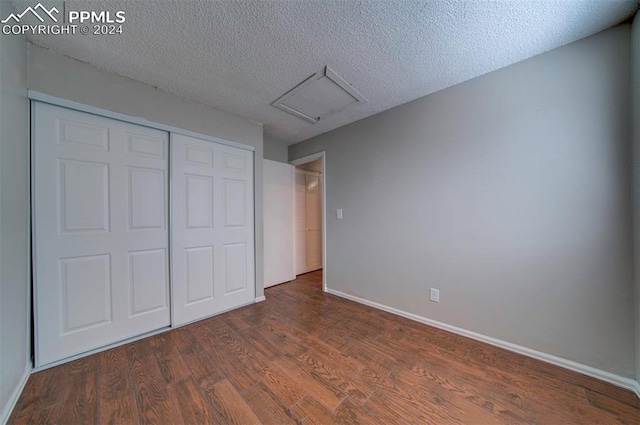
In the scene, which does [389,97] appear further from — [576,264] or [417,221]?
[576,264]

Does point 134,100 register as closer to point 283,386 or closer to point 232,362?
point 232,362

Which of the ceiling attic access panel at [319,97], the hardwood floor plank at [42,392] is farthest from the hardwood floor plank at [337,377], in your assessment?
the ceiling attic access panel at [319,97]

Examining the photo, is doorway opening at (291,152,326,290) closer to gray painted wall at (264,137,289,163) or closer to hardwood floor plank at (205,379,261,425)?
gray painted wall at (264,137,289,163)

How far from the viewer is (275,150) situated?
3490mm

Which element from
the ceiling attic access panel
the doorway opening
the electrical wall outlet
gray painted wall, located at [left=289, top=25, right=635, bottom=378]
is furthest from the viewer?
the doorway opening

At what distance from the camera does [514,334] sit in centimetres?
172

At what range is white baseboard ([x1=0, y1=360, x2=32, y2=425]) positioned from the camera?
112 cm

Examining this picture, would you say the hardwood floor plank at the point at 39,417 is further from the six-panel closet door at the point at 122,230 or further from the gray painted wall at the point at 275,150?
the gray painted wall at the point at 275,150

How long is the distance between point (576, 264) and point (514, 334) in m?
0.70

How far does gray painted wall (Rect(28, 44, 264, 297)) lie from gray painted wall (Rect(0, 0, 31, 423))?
0.37 ft

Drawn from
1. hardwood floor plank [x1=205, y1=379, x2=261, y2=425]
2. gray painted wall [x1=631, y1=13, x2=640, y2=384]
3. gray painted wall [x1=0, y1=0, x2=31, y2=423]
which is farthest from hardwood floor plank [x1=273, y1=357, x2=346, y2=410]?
gray painted wall [x1=631, y1=13, x2=640, y2=384]

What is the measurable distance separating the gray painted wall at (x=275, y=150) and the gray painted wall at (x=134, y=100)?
22.1 inches

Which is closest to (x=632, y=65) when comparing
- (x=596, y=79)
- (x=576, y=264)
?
(x=596, y=79)

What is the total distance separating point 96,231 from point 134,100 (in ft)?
3.87
